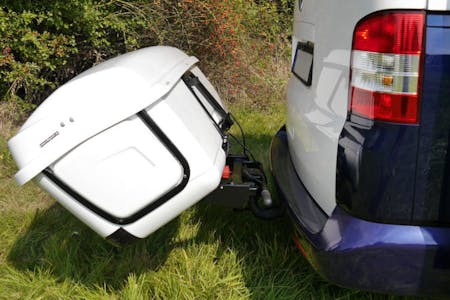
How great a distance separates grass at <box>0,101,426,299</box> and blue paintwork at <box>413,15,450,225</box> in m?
0.77

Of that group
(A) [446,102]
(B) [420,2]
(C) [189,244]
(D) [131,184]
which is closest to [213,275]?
(C) [189,244]

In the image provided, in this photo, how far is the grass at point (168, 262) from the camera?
2.32 meters

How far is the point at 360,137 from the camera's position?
5.37ft

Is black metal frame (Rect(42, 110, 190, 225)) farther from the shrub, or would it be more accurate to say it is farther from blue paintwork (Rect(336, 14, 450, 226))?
the shrub

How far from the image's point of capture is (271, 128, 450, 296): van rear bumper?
1.62 m

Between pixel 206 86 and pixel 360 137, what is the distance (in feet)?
4.36

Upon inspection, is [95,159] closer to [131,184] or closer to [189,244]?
[131,184]

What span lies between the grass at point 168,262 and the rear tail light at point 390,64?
40.3 inches

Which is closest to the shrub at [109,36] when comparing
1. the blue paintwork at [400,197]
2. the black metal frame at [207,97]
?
the black metal frame at [207,97]

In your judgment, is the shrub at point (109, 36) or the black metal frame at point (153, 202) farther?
the shrub at point (109, 36)

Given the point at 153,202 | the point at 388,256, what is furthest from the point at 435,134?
the point at 153,202

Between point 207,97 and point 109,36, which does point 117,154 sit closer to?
point 207,97

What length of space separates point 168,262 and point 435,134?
→ 1554mm

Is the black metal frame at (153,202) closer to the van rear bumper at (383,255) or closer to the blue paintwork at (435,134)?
the van rear bumper at (383,255)
